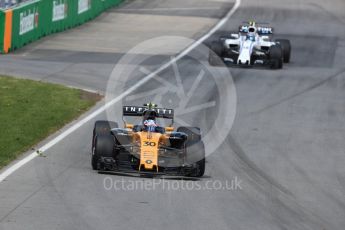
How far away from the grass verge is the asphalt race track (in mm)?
694

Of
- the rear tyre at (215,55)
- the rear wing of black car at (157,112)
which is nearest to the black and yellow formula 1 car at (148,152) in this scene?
the rear wing of black car at (157,112)

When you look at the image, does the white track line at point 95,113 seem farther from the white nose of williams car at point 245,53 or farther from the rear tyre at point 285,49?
the rear tyre at point 285,49

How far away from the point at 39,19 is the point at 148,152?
21.7 metres

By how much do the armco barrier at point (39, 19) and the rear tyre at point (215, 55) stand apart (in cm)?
740

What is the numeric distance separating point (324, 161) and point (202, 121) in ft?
14.7

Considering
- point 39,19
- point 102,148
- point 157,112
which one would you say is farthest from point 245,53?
point 102,148

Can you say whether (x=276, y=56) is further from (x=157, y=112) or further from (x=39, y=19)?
(x=157, y=112)

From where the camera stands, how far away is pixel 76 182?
1762 centimetres

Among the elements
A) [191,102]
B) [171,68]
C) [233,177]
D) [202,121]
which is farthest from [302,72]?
[233,177]

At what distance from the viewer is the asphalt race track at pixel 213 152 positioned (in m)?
15.7

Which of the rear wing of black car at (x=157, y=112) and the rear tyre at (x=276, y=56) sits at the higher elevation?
the rear wing of black car at (x=157, y=112)

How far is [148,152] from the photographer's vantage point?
719 inches

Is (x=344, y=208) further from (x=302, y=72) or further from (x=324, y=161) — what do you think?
(x=302, y=72)

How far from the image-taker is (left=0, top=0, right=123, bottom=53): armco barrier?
3509cm
